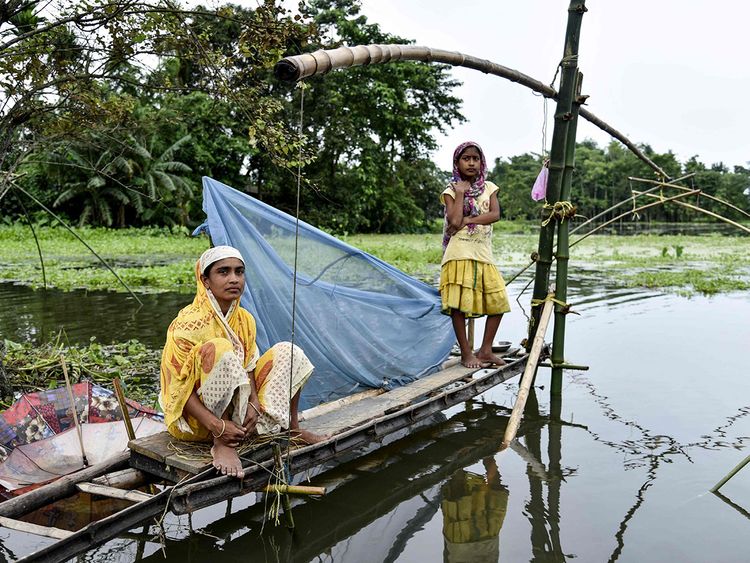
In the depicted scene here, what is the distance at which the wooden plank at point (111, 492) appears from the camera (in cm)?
284

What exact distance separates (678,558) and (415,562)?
4.03 ft

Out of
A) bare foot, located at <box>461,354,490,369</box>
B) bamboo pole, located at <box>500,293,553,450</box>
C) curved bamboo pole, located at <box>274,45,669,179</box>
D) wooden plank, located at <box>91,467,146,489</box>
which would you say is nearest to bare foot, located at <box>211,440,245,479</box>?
wooden plank, located at <box>91,467,146,489</box>

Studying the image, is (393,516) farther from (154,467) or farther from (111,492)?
(111,492)

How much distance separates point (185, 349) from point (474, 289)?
2.52 m

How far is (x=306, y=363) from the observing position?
11.2ft

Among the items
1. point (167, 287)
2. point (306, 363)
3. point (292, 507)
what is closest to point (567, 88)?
point (306, 363)

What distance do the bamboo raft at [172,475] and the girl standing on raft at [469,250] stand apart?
3.45ft

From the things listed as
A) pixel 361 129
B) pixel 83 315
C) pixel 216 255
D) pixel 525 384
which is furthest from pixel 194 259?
pixel 216 255

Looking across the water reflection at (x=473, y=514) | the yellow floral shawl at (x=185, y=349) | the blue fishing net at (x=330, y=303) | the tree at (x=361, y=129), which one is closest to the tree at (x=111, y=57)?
the blue fishing net at (x=330, y=303)

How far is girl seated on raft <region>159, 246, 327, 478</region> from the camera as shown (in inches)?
120

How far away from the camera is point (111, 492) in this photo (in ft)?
9.43

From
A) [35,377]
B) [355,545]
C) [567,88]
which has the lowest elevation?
[355,545]

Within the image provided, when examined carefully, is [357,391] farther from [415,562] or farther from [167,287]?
[167,287]

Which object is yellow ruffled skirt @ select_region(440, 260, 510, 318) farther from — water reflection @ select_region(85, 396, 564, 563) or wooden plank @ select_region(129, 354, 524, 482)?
water reflection @ select_region(85, 396, 564, 563)
